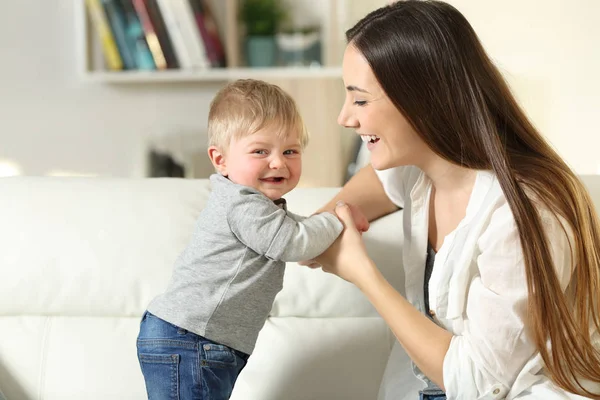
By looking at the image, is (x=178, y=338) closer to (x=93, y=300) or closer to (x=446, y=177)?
(x=93, y=300)

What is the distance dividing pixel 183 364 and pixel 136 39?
6.93ft

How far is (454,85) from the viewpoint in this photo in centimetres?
137


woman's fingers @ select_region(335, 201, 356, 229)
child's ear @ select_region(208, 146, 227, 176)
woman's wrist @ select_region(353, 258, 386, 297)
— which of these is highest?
child's ear @ select_region(208, 146, 227, 176)

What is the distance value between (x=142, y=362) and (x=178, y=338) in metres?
0.10

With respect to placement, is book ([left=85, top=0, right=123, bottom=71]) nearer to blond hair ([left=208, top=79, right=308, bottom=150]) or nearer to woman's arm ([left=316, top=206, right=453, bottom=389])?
blond hair ([left=208, top=79, right=308, bottom=150])

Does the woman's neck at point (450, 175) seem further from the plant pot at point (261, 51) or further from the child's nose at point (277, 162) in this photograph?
the plant pot at point (261, 51)

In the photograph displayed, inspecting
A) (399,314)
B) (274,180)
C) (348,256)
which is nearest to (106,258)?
(274,180)

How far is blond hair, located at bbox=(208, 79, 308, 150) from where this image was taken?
4.62ft

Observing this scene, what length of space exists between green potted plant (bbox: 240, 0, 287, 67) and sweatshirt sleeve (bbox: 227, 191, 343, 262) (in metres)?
1.99

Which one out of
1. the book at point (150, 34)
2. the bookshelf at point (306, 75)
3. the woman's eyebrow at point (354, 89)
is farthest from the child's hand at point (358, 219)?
the book at point (150, 34)

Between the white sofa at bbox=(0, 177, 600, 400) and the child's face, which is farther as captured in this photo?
the white sofa at bbox=(0, 177, 600, 400)

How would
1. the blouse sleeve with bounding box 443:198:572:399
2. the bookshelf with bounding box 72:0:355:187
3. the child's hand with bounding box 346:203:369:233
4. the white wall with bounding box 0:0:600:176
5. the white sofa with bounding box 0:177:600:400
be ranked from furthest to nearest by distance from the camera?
1. the white wall with bounding box 0:0:600:176
2. the bookshelf with bounding box 72:0:355:187
3. the white sofa with bounding box 0:177:600:400
4. the child's hand with bounding box 346:203:369:233
5. the blouse sleeve with bounding box 443:198:572:399

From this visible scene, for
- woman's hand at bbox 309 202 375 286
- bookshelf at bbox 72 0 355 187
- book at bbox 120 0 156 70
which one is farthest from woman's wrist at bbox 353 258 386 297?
book at bbox 120 0 156 70

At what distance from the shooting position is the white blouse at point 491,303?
1.28 meters
